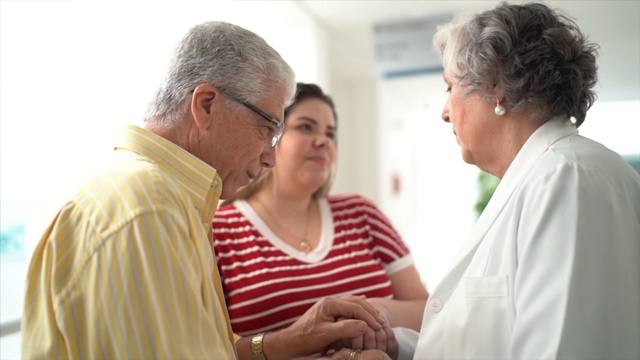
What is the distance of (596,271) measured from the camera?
3.42 ft

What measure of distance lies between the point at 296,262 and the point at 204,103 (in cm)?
76

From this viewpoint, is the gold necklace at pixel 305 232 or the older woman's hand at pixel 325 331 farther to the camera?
the gold necklace at pixel 305 232

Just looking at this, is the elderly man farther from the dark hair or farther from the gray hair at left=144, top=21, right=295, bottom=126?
the dark hair

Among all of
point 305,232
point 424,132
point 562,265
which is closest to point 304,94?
point 305,232

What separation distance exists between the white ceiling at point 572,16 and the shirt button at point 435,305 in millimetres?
845

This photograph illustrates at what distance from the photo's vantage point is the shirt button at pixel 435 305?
4.45 ft

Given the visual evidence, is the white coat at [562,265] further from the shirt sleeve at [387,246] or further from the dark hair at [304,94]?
the dark hair at [304,94]

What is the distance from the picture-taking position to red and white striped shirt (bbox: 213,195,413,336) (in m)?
1.66

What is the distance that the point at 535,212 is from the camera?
1.12m

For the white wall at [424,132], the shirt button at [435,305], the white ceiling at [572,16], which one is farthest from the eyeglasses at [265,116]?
the white wall at [424,132]

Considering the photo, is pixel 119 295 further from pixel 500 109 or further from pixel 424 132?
pixel 424 132

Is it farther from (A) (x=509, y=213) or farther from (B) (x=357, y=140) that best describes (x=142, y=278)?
(B) (x=357, y=140)

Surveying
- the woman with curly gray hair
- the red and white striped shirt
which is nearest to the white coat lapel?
the woman with curly gray hair

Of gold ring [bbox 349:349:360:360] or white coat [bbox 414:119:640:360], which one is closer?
white coat [bbox 414:119:640:360]
